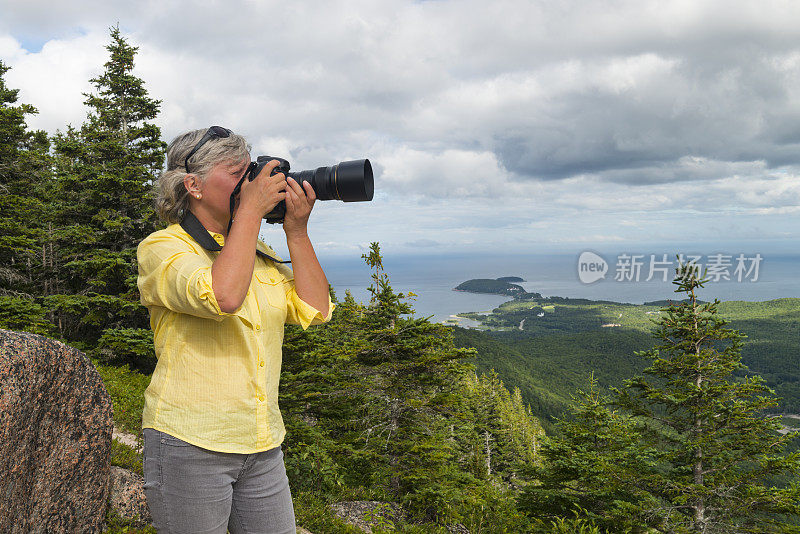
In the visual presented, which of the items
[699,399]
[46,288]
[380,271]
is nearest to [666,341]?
[699,399]

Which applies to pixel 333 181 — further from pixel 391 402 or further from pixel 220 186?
pixel 391 402

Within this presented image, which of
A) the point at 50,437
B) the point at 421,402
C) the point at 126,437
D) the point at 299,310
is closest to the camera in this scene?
the point at 299,310

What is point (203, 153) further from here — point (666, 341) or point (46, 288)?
point (46, 288)

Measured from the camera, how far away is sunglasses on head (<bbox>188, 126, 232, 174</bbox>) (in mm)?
1856

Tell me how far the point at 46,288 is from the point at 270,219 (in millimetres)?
22764

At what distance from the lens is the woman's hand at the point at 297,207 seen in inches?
77.4

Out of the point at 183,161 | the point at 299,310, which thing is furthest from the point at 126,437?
the point at 183,161

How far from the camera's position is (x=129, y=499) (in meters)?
4.55

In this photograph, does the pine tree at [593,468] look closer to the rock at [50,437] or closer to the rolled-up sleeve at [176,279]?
the rock at [50,437]

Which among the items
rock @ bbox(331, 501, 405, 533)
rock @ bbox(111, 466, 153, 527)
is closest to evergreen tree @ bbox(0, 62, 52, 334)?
rock @ bbox(331, 501, 405, 533)

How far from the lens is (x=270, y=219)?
6.95ft

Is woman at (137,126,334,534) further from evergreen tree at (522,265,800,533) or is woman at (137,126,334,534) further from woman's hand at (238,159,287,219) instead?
evergreen tree at (522,265,800,533)

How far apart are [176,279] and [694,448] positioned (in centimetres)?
1529

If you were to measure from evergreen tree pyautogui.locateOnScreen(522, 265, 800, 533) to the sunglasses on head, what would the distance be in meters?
12.9
